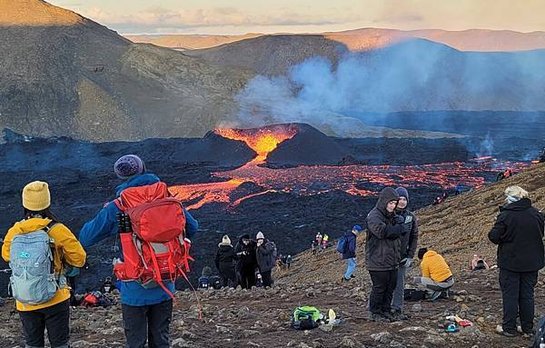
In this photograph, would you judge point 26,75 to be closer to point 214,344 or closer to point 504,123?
point 504,123

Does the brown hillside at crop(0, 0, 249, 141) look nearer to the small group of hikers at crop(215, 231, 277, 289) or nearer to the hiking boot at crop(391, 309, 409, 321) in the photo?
the small group of hikers at crop(215, 231, 277, 289)

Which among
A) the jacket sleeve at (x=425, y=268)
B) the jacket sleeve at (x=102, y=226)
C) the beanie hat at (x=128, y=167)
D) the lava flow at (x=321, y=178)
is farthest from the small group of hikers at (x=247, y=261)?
the lava flow at (x=321, y=178)

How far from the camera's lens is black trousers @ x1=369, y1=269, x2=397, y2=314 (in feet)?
23.7

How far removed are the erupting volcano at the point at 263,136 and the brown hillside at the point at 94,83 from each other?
11.6m

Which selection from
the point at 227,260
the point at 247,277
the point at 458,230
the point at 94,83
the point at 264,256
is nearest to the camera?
the point at 264,256

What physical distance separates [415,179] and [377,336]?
38.8 m

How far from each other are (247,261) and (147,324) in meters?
8.01

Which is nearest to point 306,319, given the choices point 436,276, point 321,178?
point 436,276

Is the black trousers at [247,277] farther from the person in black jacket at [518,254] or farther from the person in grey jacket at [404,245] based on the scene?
the person in black jacket at [518,254]

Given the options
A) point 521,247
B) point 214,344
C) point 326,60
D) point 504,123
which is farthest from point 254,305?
point 326,60

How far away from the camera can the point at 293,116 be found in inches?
2859

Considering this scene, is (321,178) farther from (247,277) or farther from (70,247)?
(70,247)

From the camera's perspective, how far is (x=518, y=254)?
6758 mm

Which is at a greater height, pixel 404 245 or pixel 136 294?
pixel 136 294
